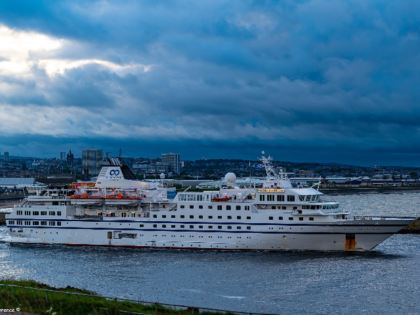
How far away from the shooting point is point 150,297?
2161cm

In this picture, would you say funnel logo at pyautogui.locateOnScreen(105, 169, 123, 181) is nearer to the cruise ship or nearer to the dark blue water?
the cruise ship

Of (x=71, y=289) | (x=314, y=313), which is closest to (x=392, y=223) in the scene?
(x=314, y=313)

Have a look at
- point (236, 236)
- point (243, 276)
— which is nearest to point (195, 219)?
point (236, 236)

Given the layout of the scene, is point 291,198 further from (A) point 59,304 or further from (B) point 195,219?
(A) point 59,304

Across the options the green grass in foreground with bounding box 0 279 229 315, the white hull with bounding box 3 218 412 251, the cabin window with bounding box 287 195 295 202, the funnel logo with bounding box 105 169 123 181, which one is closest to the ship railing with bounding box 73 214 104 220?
the white hull with bounding box 3 218 412 251

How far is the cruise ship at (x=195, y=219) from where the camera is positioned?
1220 inches

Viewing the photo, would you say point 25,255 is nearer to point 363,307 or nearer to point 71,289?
point 71,289

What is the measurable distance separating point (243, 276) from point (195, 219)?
318 inches

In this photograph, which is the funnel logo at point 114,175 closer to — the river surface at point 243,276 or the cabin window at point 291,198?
the river surface at point 243,276

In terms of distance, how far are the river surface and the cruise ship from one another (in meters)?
1.00

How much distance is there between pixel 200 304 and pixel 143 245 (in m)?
13.7

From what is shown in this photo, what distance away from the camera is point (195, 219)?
106 feet

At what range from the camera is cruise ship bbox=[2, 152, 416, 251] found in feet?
102

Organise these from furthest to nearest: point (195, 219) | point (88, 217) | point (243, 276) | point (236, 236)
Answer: point (88, 217)
point (195, 219)
point (236, 236)
point (243, 276)
